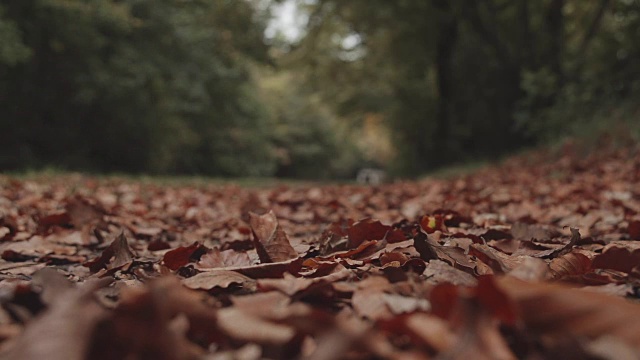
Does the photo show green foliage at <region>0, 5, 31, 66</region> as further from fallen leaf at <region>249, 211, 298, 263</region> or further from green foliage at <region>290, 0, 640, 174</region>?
fallen leaf at <region>249, 211, 298, 263</region>

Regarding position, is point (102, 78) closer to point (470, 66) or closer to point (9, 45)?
point (9, 45)

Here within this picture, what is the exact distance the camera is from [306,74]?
18.3 m

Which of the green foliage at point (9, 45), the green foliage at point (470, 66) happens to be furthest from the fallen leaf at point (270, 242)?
the green foliage at point (470, 66)

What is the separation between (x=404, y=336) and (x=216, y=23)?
1562 cm

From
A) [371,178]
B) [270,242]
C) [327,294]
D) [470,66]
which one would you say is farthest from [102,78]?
[371,178]

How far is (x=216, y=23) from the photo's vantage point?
15.5 metres

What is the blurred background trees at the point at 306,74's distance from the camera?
30.7 ft

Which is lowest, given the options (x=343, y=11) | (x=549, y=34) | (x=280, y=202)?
(x=280, y=202)

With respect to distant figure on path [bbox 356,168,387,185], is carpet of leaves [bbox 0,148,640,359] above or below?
above

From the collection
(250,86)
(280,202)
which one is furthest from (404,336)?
(250,86)

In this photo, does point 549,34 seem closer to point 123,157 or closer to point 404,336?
point 123,157

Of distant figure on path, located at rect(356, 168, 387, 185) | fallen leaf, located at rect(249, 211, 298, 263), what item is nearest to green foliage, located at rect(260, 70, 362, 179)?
distant figure on path, located at rect(356, 168, 387, 185)

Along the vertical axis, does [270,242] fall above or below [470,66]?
below

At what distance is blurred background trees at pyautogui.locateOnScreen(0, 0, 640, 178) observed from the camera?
936 centimetres
